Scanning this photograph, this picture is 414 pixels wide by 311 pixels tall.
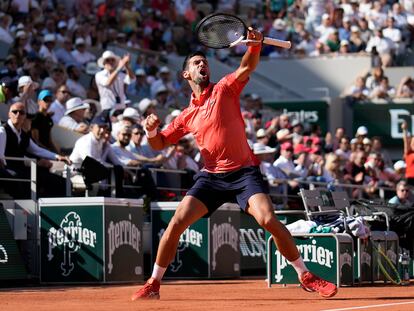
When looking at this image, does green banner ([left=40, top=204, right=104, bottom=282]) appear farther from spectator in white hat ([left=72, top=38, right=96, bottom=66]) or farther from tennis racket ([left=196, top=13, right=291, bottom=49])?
spectator in white hat ([left=72, top=38, right=96, bottom=66])

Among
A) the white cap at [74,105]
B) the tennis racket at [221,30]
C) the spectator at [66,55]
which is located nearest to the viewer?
the tennis racket at [221,30]

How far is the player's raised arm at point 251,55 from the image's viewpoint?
11250 mm

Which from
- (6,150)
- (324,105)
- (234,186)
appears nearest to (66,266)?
(6,150)

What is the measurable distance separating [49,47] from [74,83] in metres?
1.49

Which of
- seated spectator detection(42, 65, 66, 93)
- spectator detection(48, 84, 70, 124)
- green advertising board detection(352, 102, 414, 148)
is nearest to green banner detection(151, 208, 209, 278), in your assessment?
spectator detection(48, 84, 70, 124)

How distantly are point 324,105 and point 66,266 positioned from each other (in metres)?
15.0

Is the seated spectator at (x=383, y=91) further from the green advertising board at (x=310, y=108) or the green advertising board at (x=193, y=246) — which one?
the green advertising board at (x=193, y=246)

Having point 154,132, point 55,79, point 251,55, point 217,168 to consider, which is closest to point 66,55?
point 55,79

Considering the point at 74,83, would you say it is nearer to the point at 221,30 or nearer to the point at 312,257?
the point at 312,257

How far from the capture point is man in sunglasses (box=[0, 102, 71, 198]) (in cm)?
1583

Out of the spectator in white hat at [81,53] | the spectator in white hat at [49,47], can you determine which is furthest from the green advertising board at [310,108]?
the spectator in white hat at [49,47]

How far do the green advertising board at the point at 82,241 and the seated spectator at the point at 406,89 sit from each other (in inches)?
598

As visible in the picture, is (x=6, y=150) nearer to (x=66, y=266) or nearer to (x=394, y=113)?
(x=66, y=266)

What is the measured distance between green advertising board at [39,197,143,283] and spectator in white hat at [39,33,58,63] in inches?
313
